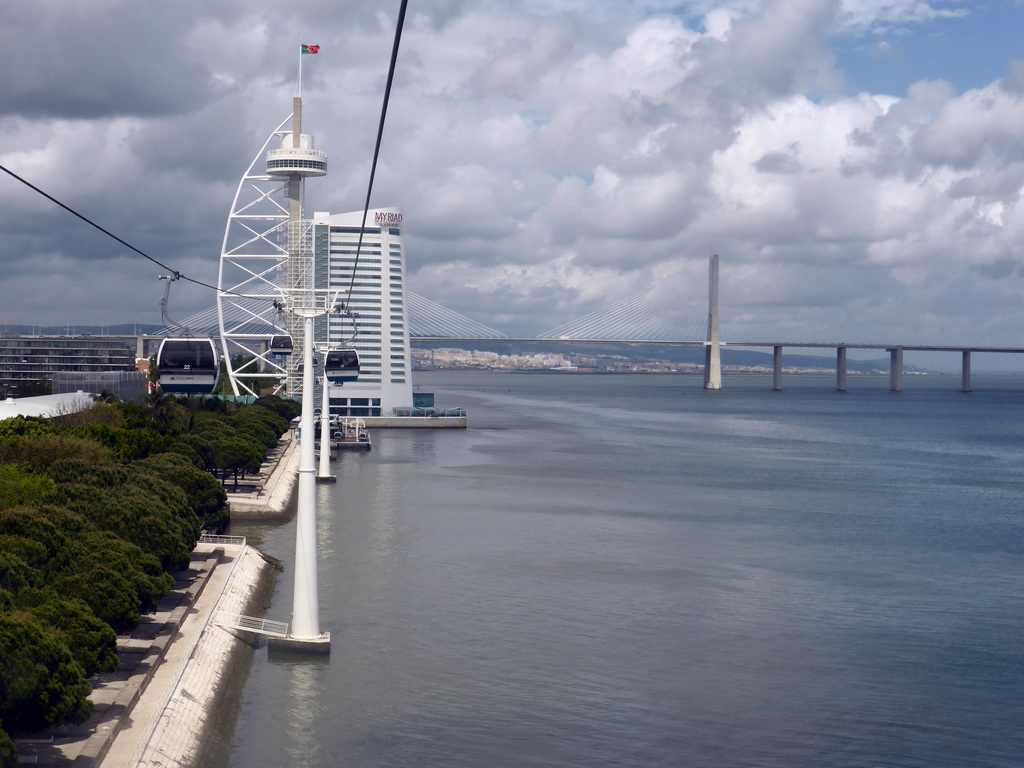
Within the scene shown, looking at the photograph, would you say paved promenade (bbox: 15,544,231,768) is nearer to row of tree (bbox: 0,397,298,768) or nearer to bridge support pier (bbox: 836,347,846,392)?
row of tree (bbox: 0,397,298,768)

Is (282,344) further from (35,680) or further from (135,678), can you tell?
(35,680)

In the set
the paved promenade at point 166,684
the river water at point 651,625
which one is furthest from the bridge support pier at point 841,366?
the paved promenade at point 166,684

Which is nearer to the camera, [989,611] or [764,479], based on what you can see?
[989,611]

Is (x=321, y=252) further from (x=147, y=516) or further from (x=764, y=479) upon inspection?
(x=147, y=516)

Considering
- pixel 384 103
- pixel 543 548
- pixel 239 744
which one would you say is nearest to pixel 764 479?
pixel 543 548

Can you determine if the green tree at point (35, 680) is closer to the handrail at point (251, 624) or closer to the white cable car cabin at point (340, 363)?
the handrail at point (251, 624)

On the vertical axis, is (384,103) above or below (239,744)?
above

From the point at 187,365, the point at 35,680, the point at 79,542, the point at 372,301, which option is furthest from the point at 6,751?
the point at 372,301
